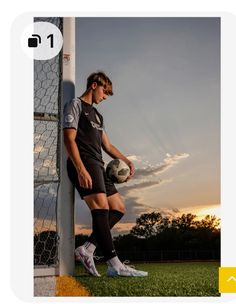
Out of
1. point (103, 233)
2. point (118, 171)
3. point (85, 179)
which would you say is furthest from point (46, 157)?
point (103, 233)

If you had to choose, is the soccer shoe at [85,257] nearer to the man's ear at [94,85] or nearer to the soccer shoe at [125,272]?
the soccer shoe at [125,272]

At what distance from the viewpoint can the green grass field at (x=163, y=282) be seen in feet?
13.3

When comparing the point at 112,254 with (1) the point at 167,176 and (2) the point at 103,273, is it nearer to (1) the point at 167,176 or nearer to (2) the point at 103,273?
(2) the point at 103,273

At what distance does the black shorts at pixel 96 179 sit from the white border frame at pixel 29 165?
0.20 meters

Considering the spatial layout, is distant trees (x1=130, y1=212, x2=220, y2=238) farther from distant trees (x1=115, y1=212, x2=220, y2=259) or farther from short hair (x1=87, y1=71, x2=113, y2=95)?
short hair (x1=87, y1=71, x2=113, y2=95)

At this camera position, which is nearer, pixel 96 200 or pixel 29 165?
pixel 29 165

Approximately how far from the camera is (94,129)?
13.6 feet

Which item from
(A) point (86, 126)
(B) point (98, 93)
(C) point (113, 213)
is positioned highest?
(B) point (98, 93)

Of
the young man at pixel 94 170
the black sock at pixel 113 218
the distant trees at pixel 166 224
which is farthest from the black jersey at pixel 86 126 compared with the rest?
the distant trees at pixel 166 224

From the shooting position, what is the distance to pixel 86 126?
4.16 m

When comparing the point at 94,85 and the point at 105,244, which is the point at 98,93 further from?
the point at 105,244

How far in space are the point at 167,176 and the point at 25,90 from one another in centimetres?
74

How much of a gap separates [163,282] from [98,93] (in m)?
0.90
